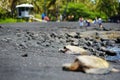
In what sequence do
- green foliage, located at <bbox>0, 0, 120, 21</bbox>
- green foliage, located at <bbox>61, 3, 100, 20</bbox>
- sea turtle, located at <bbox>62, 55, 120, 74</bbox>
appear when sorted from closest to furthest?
1. sea turtle, located at <bbox>62, 55, 120, 74</bbox>
2. green foliage, located at <bbox>0, 0, 120, 21</bbox>
3. green foliage, located at <bbox>61, 3, 100, 20</bbox>

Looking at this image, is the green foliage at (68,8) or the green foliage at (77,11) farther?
the green foliage at (77,11)

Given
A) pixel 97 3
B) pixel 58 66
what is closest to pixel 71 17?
pixel 97 3

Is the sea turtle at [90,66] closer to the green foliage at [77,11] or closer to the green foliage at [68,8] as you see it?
the green foliage at [68,8]

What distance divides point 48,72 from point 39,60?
2108mm

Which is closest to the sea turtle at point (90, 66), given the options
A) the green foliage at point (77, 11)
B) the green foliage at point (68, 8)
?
the green foliage at point (68, 8)

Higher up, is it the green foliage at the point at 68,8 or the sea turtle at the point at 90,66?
the sea turtle at the point at 90,66

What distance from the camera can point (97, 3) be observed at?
72.8 metres

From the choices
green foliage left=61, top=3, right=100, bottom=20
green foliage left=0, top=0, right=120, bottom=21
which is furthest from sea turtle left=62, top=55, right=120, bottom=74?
green foliage left=61, top=3, right=100, bottom=20

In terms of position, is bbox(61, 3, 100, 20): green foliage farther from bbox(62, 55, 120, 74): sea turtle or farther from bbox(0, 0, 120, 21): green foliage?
bbox(62, 55, 120, 74): sea turtle

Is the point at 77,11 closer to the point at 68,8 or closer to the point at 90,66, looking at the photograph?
the point at 68,8

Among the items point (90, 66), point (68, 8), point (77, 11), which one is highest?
point (90, 66)

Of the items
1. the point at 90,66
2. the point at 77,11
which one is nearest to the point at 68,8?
the point at 77,11

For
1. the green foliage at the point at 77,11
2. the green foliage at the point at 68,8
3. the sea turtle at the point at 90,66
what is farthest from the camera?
the green foliage at the point at 77,11

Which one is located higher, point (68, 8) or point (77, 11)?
point (68, 8)
